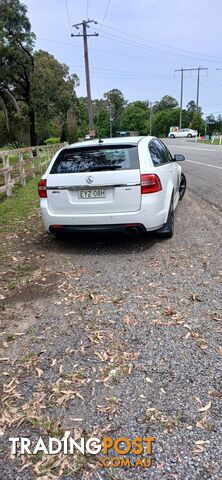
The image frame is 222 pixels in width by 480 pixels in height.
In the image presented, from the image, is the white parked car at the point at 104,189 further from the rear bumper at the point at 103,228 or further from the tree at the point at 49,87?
the tree at the point at 49,87

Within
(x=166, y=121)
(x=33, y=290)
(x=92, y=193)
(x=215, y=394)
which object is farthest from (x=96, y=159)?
(x=166, y=121)

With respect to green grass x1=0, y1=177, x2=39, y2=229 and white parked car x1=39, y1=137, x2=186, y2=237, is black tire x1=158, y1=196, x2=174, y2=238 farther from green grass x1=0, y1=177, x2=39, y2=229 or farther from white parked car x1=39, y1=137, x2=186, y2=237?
green grass x1=0, y1=177, x2=39, y2=229

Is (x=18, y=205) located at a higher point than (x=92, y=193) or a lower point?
lower

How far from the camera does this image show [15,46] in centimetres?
2278

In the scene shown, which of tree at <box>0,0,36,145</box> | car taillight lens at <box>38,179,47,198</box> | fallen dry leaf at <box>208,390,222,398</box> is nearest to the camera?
fallen dry leaf at <box>208,390,222,398</box>

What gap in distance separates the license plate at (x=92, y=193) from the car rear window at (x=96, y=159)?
0.26 m

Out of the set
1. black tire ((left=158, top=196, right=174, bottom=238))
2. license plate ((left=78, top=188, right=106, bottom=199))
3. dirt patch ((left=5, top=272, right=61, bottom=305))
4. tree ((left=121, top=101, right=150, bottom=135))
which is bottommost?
dirt patch ((left=5, top=272, right=61, bottom=305))

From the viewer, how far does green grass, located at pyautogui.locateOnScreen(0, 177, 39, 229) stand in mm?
7752

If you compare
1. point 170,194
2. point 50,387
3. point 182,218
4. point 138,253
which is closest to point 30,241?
point 138,253

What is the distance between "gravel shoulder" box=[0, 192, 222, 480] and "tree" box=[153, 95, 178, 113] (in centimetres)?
12932

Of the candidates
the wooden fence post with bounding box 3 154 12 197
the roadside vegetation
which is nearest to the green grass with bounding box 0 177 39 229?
the wooden fence post with bounding box 3 154 12 197

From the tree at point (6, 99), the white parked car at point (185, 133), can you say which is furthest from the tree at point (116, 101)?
the tree at point (6, 99)

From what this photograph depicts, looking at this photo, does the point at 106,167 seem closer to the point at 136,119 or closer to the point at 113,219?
the point at 113,219

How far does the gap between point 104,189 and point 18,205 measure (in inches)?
194
